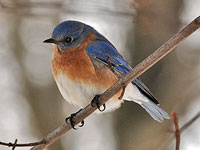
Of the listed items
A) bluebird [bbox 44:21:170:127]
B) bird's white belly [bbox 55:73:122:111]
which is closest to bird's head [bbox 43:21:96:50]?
bluebird [bbox 44:21:170:127]

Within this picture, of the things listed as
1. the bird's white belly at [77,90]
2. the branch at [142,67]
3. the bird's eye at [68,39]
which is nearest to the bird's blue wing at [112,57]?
the bird's eye at [68,39]

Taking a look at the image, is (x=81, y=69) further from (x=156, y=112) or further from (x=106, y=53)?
A: (x=156, y=112)

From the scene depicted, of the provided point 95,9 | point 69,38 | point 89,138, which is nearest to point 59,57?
point 69,38

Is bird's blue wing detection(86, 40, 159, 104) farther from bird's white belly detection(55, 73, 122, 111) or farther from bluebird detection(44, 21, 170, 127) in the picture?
bird's white belly detection(55, 73, 122, 111)

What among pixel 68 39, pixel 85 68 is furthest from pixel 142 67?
pixel 68 39

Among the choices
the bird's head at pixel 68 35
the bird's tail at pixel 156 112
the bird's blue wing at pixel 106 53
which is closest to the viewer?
the bird's blue wing at pixel 106 53

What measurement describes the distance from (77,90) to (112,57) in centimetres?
79

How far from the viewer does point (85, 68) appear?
6133 mm

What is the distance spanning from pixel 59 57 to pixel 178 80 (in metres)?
3.01

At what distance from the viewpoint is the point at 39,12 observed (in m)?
6.37

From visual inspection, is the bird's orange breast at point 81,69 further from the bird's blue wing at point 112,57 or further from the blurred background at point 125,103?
the blurred background at point 125,103

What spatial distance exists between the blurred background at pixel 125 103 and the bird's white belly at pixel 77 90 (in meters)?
1.03

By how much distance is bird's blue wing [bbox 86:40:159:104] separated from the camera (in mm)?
6370

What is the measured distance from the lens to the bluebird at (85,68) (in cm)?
610
